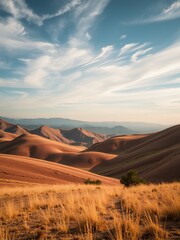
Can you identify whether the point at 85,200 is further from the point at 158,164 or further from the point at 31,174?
the point at 158,164

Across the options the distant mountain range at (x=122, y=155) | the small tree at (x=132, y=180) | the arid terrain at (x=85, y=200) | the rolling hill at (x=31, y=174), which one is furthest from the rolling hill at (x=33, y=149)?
the small tree at (x=132, y=180)

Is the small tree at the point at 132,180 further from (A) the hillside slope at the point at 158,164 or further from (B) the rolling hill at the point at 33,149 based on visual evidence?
(B) the rolling hill at the point at 33,149

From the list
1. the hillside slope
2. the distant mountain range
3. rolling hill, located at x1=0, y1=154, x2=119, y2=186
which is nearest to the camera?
rolling hill, located at x1=0, y1=154, x2=119, y2=186

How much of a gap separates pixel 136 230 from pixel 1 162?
124 feet

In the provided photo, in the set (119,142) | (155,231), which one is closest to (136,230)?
(155,231)

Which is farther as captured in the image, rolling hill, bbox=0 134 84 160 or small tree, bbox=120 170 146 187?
rolling hill, bbox=0 134 84 160

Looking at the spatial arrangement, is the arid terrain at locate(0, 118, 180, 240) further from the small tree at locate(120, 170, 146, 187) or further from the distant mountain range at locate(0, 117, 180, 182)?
the small tree at locate(120, 170, 146, 187)

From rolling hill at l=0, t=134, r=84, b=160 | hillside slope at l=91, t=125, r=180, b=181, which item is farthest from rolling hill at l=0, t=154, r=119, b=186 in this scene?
rolling hill at l=0, t=134, r=84, b=160

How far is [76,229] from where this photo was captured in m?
6.25

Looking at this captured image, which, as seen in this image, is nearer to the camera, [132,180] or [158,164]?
[132,180]

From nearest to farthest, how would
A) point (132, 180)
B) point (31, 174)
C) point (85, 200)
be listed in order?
point (85, 200), point (132, 180), point (31, 174)

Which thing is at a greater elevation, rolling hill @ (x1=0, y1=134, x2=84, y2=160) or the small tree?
the small tree

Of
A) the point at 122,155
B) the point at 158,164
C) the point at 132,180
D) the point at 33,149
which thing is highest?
the point at 132,180

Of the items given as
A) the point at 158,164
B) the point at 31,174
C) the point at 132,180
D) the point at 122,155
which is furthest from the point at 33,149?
the point at 132,180
